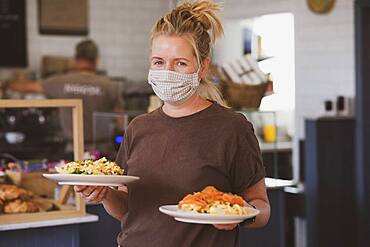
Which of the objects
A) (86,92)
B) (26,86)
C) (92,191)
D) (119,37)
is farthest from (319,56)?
(92,191)

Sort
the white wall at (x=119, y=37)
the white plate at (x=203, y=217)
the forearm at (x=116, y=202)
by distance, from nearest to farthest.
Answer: the white plate at (x=203, y=217), the forearm at (x=116, y=202), the white wall at (x=119, y=37)

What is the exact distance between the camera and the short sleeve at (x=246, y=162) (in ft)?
7.75

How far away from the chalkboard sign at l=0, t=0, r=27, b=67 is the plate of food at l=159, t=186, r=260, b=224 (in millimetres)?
5856

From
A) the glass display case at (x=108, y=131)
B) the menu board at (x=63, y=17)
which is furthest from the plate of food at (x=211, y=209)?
the menu board at (x=63, y=17)

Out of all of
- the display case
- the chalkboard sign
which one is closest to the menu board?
the chalkboard sign

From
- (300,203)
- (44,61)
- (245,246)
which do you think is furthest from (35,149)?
(245,246)

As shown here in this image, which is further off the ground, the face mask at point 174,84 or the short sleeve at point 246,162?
the face mask at point 174,84

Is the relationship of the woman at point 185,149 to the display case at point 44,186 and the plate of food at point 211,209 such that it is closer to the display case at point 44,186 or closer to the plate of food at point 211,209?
the plate of food at point 211,209

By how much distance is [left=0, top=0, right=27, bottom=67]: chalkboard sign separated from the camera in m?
7.82

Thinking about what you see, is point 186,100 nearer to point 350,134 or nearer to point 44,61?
point 350,134

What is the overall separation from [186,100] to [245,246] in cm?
220

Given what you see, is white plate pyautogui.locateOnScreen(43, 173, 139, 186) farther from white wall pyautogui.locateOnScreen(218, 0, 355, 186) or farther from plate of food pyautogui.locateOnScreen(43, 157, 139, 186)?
white wall pyautogui.locateOnScreen(218, 0, 355, 186)

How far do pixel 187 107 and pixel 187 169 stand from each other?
0.63 feet

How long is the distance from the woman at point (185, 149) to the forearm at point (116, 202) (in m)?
0.01
